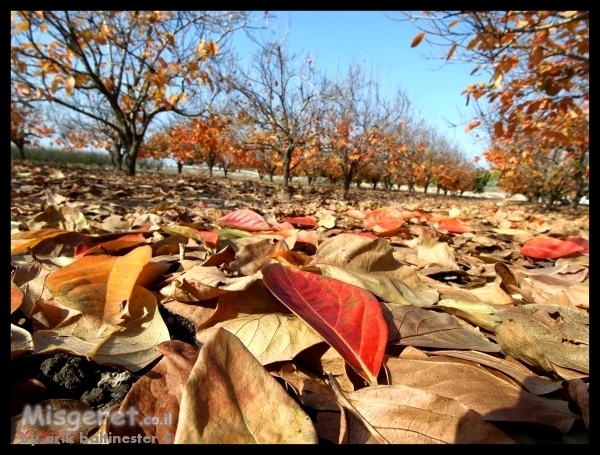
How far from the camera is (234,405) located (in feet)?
1.03

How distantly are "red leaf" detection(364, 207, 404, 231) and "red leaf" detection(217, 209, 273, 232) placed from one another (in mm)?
515

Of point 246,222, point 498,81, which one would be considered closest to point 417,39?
point 498,81

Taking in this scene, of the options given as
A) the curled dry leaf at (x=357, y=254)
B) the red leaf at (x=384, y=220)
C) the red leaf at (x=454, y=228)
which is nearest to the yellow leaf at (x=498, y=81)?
the red leaf at (x=454, y=228)

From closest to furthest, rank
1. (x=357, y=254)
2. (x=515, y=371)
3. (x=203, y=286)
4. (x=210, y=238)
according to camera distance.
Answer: (x=515, y=371) → (x=203, y=286) → (x=357, y=254) → (x=210, y=238)

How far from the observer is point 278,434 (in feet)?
0.99

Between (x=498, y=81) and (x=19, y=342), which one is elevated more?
(x=498, y=81)

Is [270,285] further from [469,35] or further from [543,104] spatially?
[543,104]

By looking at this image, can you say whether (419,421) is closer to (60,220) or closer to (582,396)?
(582,396)

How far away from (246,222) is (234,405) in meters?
1.03

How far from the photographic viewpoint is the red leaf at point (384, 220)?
1.52 metres

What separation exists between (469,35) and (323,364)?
145 inches

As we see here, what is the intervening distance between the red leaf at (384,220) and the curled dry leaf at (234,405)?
120cm

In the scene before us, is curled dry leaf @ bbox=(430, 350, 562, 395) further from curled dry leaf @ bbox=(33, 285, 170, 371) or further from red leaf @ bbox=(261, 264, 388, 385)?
curled dry leaf @ bbox=(33, 285, 170, 371)
